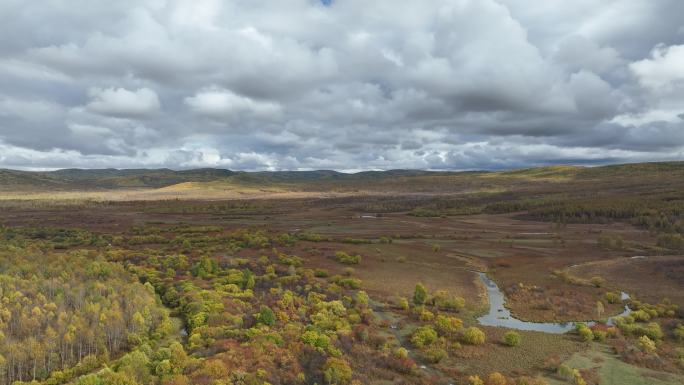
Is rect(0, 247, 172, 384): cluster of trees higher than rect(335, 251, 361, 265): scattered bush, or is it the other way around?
rect(0, 247, 172, 384): cluster of trees

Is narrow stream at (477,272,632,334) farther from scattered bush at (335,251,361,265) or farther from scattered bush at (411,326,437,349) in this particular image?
scattered bush at (335,251,361,265)

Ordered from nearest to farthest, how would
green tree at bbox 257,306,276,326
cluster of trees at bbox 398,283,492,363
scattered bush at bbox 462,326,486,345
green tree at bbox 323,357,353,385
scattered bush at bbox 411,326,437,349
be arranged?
green tree at bbox 323,357,353,385
cluster of trees at bbox 398,283,492,363
scattered bush at bbox 411,326,437,349
scattered bush at bbox 462,326,486,345
green tree at bbox 257,306,276,326

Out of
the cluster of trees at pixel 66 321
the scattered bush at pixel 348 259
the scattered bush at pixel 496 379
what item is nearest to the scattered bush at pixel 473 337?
the scattered bush at pixel 496 379

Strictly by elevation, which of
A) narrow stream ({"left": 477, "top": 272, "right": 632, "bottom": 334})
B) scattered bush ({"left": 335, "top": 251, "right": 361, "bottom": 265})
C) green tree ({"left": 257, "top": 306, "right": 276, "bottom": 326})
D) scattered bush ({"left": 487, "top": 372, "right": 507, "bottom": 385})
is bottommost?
narrow stream ({"left": 477, "top": 272, "right": 632, "bottom": 334})

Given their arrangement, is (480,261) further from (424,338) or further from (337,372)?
(337,372)

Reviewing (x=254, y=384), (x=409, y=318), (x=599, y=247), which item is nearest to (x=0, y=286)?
(x=254, y=384)

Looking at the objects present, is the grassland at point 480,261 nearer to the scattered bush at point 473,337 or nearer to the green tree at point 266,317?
the scattered bush at point 473,337

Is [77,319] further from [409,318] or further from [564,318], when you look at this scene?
[564,318]

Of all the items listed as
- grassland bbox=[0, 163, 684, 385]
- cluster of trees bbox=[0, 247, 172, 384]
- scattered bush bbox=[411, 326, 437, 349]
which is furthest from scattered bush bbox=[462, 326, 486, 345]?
cluster of trees bbox=[0, 247, 172, 384]
